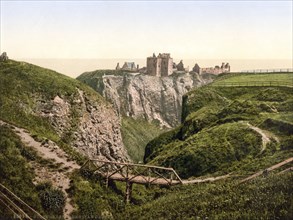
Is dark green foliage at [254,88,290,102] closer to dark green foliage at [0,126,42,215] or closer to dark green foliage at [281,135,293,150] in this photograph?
dark green foliage at [281,135,293,150]

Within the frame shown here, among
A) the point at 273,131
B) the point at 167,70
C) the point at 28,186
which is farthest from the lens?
the point at 167,70

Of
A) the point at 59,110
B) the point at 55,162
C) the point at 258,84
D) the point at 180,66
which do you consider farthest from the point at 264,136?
the point at 180,66

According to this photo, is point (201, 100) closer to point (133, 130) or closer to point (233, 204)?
point (233, 204)

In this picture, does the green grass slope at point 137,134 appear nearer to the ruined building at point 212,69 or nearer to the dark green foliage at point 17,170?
the ruined building at point 212,69

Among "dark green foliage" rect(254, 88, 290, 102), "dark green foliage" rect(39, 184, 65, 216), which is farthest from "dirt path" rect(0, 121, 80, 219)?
"dark green foliage" rect(254, 88, 290, 102)

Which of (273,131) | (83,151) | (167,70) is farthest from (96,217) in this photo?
(167,70)

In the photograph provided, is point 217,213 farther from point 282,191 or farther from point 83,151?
point 83,151

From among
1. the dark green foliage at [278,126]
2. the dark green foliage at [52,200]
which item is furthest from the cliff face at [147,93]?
the dark green foliage at [52,200]
